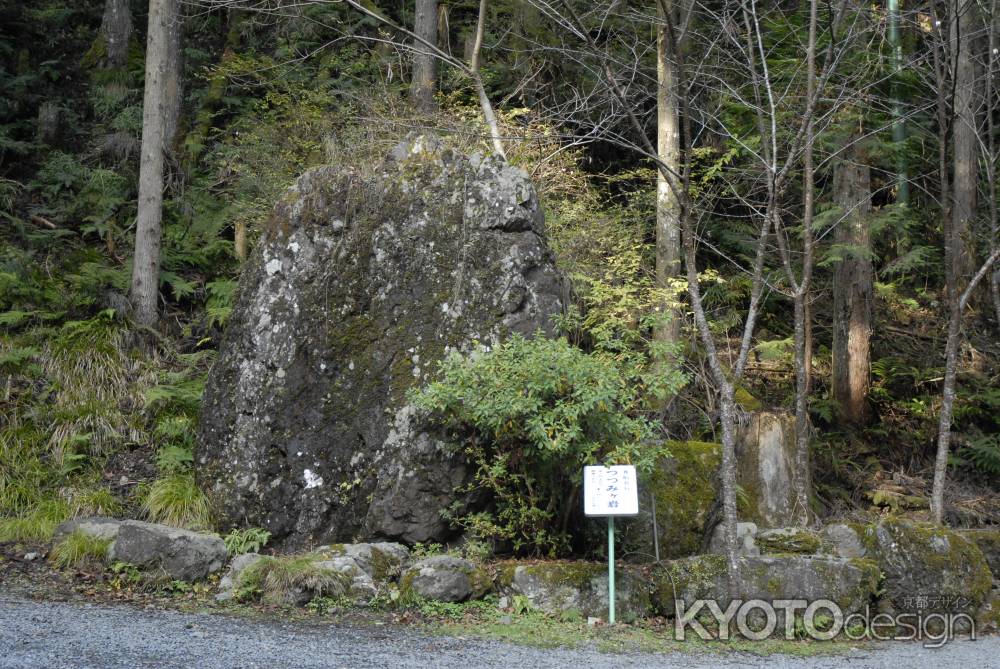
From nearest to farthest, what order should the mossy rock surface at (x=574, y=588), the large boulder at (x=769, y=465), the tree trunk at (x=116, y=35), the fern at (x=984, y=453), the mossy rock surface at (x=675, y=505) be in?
1. the mossy rock surface at (x=574, y=588)
2. the mossy rock surface at (x=675, y=505)
3. the large boulder at (x=769, y=465)
4. the fern at (x=984, y=453)
5. the tree trunk at (x=116, y=35)

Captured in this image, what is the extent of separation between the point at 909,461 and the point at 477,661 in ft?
31.0

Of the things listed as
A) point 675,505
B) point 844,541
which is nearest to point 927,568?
point 844,541

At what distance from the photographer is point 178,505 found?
26.7ft

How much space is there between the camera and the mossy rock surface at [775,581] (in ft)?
21.7

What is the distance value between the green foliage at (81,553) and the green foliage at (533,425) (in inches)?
120

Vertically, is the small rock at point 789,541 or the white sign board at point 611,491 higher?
the white sign board at point 611,491

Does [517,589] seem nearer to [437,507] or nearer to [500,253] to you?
[437,507]

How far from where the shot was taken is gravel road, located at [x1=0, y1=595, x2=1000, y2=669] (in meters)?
4.87

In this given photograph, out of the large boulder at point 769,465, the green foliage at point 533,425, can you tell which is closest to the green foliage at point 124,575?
the green foliage at point 533,425

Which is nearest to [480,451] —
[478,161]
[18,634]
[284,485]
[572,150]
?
[284,485]

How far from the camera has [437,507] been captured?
7520mm

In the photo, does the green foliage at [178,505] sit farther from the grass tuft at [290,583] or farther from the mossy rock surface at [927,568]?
the mossy rock surface at [927,568]

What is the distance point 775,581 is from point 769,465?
2953 millimetres
